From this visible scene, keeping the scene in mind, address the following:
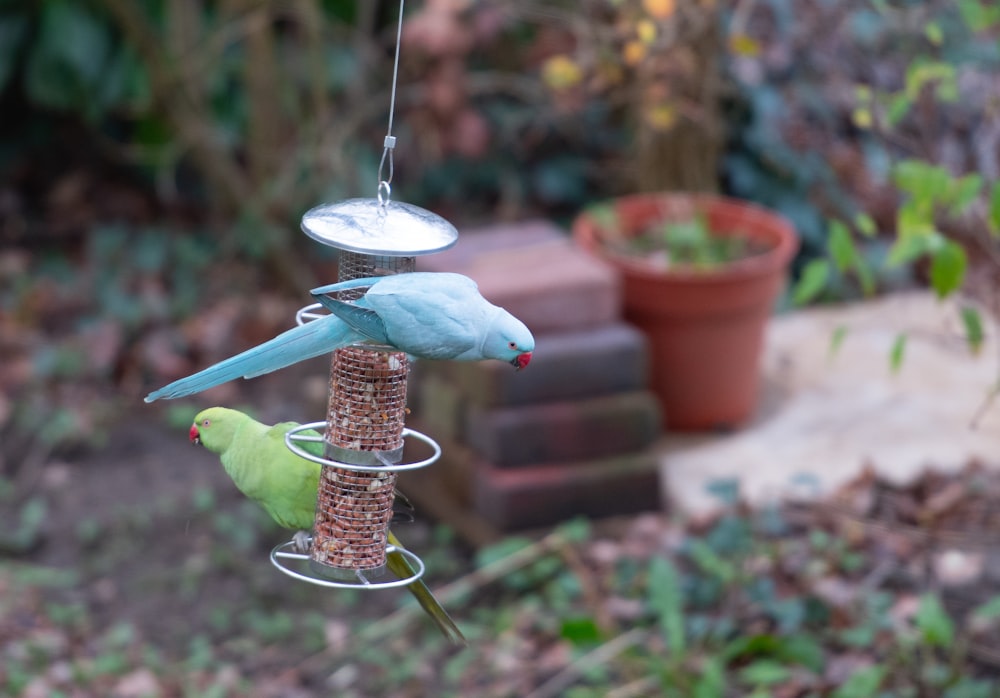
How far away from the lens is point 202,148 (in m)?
5.83

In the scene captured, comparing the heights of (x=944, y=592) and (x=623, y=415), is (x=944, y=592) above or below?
below

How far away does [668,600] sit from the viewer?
3662 millimetres

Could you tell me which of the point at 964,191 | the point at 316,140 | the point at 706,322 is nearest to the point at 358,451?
the point at 964,191

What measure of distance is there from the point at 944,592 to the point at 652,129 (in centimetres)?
273

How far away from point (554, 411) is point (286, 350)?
233cm

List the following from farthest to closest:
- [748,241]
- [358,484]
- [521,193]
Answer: [521,193] → [748,241] → [358,484]

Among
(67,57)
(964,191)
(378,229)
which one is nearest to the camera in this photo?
(378,229)

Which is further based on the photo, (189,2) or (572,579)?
(189,2)

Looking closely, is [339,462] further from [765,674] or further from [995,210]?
[765,674]

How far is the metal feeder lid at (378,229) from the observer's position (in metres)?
1.82

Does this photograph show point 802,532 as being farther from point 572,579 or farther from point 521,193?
point 521,193

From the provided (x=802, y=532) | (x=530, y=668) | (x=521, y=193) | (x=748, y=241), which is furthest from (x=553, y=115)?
(x=530, y=668)

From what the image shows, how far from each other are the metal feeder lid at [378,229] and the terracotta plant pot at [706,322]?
8.94 feet

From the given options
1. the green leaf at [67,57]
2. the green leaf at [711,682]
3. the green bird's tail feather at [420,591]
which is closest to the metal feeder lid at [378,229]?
the green bird's tail feather at [420,591]
